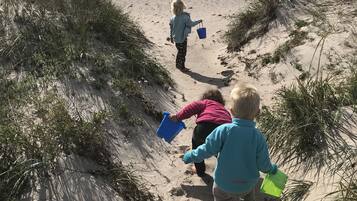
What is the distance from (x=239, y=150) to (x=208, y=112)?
1.24 metres

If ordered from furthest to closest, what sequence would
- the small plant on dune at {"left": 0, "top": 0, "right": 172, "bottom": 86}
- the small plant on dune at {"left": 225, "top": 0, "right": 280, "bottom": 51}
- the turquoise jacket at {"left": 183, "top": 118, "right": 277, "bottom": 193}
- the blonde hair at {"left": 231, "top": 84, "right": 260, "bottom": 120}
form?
the small plant on dune at {"left": 225, "top": 0, "right": 280, "bottom": 51} < the small plant on dune at {"left": 0, "top": 0, "right": 172, "bottom": 86} < the turquoise jacket at {"left": 183, "top": 118, "right": 277, "bottom": 193} < the blonde hair at {"left": 231, "top": 84, "right": 260, "bottom": 120}

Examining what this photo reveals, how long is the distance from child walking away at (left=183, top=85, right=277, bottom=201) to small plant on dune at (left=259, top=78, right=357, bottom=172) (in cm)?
119

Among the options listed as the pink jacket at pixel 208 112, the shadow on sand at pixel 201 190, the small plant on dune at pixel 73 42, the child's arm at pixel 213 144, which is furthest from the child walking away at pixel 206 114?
the small plant on dune at pixel 73 42

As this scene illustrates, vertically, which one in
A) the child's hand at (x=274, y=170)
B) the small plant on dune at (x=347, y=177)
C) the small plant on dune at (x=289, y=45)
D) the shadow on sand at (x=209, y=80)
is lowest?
the small plant on dune at (x=347, y=177)

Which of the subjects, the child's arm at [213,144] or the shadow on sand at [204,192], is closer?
the child's arm at [213,144]

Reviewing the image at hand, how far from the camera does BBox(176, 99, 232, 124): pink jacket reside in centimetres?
530

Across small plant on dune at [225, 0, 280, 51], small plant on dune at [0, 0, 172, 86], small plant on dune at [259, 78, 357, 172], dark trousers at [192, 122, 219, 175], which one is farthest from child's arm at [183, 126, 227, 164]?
small plant on dune at [225, 0, 280, 51]

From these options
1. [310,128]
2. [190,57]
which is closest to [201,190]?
[310,128]

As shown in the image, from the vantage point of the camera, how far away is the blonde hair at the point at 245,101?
4008mm

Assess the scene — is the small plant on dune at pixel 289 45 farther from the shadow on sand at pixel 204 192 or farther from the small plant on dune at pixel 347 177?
the small plant on dune at pixel 347 177

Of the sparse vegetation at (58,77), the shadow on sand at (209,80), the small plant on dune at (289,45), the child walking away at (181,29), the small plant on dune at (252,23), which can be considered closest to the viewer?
the sparse vegetation at (58,77)

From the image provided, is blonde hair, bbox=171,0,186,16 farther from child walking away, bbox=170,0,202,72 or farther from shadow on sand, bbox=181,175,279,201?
shadow on sand, bbox=181,175,279,201

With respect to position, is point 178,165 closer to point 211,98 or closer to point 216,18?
point 211,98

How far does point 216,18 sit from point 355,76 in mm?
7237
